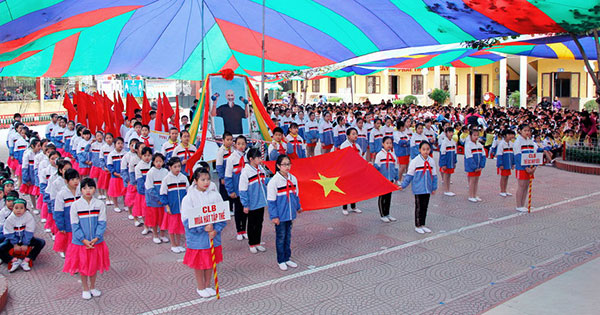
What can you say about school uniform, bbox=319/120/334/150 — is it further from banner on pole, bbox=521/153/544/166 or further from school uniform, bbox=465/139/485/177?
banner on pole, bbox=521/153/544/166

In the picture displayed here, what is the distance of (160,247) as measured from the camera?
24.7 ft

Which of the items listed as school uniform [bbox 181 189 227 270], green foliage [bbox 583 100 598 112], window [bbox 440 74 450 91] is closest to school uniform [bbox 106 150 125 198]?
school uniform [bbox 181 189 227 270]

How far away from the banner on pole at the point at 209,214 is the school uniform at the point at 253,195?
4.00 ft

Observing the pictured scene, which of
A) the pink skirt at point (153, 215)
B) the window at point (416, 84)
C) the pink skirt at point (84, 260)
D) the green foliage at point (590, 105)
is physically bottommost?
the pink skirt at point (84, 260)

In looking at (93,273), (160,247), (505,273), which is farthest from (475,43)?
(93,273)

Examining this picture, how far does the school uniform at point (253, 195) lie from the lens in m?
6.96

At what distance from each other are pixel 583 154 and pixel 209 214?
36.7 ft

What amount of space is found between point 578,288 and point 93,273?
5.15 meters

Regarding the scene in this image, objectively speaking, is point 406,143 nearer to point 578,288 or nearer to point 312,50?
point 312,50

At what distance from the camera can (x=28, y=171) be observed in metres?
9.43

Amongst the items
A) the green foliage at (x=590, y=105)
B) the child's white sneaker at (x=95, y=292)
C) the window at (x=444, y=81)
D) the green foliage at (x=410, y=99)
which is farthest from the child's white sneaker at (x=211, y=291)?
the window at (x=444, y=81)

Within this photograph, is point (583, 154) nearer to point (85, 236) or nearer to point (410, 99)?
point (85, 236)

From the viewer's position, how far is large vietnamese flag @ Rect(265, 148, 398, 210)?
25.4ft

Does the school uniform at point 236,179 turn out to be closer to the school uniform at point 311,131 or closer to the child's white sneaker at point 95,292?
the child's white sneaker at point 95,292
